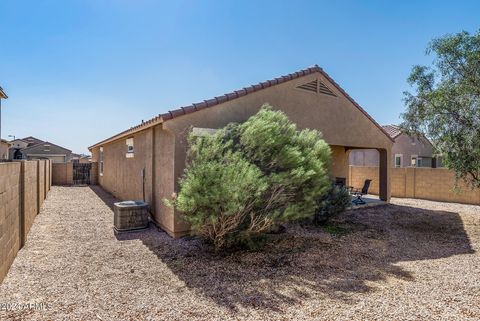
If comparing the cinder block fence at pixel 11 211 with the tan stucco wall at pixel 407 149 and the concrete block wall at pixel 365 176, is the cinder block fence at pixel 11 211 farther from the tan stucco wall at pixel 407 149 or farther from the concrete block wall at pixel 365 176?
the tan stucco wall at pixel 407 149

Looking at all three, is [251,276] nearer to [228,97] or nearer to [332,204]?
[332,204]

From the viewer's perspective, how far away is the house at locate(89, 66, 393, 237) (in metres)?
8.12

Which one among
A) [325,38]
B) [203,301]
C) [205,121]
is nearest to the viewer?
[203,301]

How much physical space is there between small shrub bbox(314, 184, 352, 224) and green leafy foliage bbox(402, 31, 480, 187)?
4.33 meters

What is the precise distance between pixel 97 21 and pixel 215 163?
7.92 meters

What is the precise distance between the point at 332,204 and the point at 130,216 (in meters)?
6.57

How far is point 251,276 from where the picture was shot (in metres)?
5.64

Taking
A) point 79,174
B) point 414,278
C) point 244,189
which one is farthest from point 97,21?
point 79,174

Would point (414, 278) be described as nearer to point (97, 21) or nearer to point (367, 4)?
point (367, 4)

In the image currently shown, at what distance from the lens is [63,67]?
13102 millimetres

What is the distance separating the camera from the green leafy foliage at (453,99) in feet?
31.3

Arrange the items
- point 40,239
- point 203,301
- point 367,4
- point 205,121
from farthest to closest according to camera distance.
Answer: point 367,4, point 205,121, point 40,239, point 203,301

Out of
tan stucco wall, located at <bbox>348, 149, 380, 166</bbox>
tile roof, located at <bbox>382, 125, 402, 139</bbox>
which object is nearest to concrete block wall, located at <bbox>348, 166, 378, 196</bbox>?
tan stucco wall, located at <bbox>348, 149, 380, 166</bbox>

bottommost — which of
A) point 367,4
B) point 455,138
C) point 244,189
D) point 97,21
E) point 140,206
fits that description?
point 140,206
